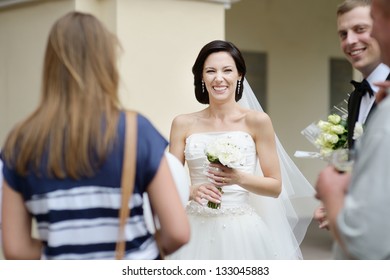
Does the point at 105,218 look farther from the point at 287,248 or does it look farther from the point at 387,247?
the point at 287,248

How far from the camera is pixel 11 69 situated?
626 centimetres

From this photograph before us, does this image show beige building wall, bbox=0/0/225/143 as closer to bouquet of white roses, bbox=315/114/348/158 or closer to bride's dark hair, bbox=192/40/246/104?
bride's dark hair, bbox=192/40/246/104

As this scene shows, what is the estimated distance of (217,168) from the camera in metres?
4.04

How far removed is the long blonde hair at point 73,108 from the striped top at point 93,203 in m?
0.04

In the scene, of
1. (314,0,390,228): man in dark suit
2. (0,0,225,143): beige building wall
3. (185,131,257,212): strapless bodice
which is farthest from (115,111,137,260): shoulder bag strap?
(0,0,225,143): beige building wall

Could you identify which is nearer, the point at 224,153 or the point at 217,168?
the point at 224,153

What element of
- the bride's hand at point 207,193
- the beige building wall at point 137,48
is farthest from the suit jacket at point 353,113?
the beige building wall at point 137,48

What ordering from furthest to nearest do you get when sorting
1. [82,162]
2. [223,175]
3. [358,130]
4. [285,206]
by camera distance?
1. [285,206]
2. [223,175]
3. [358,130]
4. [82,162]

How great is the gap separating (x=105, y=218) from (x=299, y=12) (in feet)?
29.8

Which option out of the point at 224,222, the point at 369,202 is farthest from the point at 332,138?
the point at 369,202

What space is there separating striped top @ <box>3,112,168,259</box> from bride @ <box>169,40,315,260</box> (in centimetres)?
182

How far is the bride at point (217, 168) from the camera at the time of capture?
415 cm

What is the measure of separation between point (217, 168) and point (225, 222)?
39 cm

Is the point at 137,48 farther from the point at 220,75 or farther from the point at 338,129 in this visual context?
the point at 338,129
